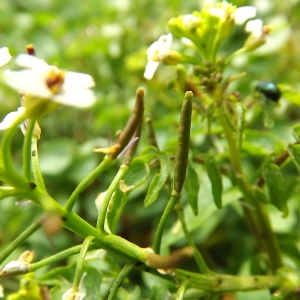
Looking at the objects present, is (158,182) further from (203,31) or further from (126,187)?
(203,31)

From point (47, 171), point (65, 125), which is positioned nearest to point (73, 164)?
point (47, 171)

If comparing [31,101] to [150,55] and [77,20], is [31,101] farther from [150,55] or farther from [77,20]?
[77,20]

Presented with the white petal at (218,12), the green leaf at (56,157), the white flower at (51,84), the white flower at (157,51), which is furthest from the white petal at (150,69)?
the green leaf at (56,157)

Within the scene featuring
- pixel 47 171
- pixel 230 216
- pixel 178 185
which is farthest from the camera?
pixel 47 171

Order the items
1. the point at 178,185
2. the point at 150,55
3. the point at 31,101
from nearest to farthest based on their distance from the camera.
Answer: the point at 31,101, the point at 178,185, the point at 150,55

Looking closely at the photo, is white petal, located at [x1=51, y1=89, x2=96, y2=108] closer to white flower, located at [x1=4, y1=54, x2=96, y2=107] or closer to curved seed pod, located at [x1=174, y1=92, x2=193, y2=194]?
white flower, located at [x1=4, y1=54, x2=96, y2=107]

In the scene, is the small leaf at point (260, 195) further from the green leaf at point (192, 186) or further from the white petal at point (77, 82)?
the white petal at point (77, 82)
